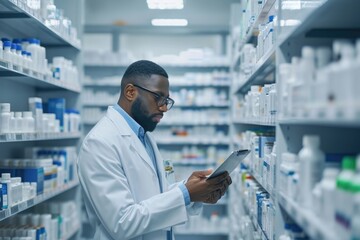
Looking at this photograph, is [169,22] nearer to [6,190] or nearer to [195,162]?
[195,162]

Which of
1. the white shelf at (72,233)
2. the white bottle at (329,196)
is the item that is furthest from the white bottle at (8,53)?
the white bottle at (329,196)

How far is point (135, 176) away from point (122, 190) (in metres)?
0.21

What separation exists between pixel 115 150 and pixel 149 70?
0.57 meters

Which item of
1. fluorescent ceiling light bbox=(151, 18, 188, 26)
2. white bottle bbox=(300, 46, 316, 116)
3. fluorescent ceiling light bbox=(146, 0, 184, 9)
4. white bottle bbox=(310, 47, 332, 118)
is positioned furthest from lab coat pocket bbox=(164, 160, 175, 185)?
fluorescent ceiling light bbox=(151, 18, 188, 26)

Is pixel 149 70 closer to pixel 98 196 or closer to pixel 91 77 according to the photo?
pixel 98 196

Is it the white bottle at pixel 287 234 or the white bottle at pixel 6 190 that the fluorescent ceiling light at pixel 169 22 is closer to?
the white bottle at pixel 6 190

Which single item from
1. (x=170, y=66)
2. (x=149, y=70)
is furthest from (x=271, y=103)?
(x=170, y=66)

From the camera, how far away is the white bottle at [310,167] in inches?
64.8

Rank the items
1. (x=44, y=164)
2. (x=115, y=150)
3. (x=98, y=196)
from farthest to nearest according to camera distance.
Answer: (x=44, y=164)
(x=115, y=150)
(x=98, y=196)

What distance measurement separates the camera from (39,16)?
3.64 meters

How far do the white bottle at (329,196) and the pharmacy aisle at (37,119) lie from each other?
210 cm

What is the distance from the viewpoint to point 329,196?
1429 mm

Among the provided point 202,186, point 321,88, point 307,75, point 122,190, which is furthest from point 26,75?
point 321,88

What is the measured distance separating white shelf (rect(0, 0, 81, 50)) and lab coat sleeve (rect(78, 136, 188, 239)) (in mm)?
1232
